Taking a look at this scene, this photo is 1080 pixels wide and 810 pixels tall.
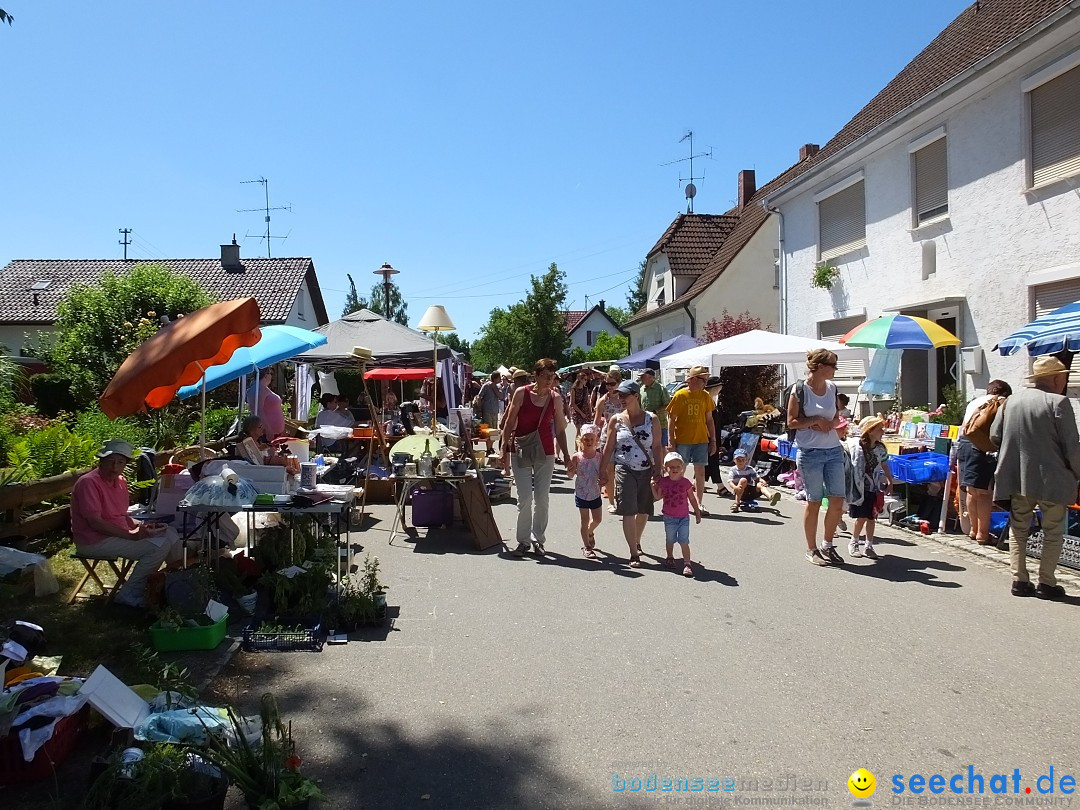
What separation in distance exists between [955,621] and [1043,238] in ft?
25.0

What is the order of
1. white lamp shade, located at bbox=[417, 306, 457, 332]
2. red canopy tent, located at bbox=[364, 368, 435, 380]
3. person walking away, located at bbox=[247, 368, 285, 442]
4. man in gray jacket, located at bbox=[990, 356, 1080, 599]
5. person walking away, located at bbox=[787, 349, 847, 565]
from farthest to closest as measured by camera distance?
red canopy tent, located at bbox=[364, 368, 435, 380] → white lamp shade, located at bbox=[417, 306, 457, 332] → person walking away, located at bbox=[247, 368, 285, 442] → person walking away, located at bbox=[787, 349, 847, 565] → man in gray jacket, located at bbox=[990, 356, 1080, 599]

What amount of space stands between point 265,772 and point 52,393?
1747 centimetres

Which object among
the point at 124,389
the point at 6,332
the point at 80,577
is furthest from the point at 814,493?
the point at 6,332

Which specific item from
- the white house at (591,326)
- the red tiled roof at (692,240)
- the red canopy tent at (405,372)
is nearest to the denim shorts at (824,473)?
the red canopy tent at (405,372)

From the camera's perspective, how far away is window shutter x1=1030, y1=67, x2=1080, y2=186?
33.6 ft

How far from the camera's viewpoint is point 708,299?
26.1 metres

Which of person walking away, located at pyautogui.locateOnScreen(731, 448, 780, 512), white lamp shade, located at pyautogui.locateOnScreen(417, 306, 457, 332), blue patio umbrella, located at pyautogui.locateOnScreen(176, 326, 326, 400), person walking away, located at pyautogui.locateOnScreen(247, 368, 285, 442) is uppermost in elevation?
white lamp shade, located at pyautogui.locateOnScreen(417, 306, 457, 332)

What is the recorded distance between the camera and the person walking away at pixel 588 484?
7.66 meters

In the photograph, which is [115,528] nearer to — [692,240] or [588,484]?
[588,484]

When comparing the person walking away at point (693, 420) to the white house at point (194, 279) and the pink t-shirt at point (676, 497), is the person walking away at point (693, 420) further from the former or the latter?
the white house at point (194, 279)

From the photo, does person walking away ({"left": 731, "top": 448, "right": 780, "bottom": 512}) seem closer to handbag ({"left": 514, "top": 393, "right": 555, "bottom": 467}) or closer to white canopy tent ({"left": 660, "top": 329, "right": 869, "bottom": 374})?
white canopy tent ({"left": 660, "top": 329, "right": 869, "bottom": 374})

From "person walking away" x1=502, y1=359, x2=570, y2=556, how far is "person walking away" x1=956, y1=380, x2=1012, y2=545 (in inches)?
158

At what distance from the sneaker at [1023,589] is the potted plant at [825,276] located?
1110 cm

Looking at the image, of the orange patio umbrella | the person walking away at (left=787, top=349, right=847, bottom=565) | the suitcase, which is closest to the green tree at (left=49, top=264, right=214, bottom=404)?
the suitcase
